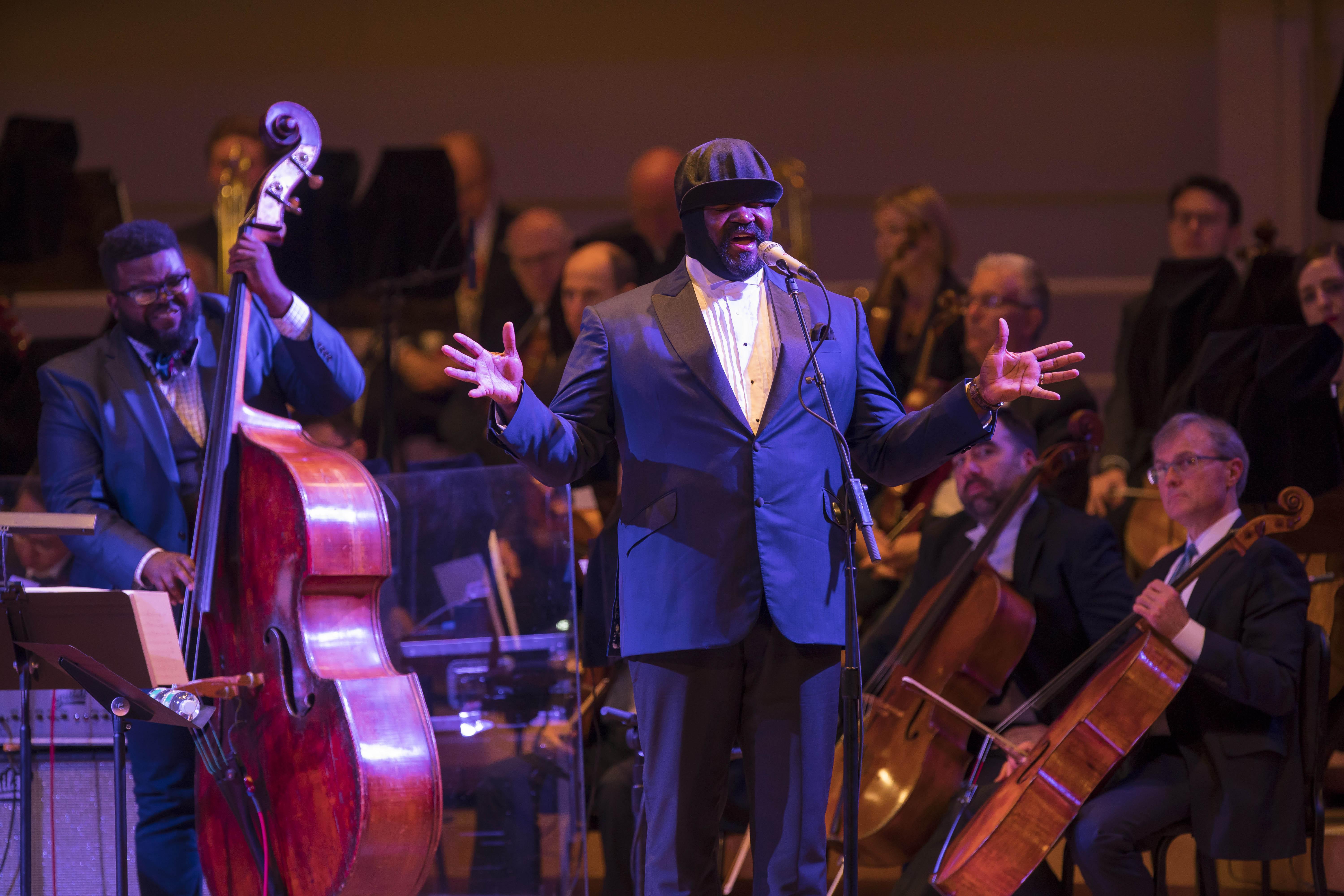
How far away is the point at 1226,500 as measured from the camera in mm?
3100

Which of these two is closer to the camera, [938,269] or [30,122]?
[938,269]

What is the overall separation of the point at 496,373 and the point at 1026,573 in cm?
170

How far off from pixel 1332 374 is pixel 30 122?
4.39m

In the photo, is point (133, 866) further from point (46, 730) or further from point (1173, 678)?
point (1173, 678)

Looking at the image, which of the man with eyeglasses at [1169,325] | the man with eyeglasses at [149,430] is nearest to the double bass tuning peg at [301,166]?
the man with eyeglasses at [149,430]

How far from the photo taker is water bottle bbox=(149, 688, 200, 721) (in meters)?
2.36

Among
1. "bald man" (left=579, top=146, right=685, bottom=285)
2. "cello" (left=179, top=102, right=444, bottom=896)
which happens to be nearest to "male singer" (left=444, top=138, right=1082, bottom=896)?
"cello" (left=179, top=102, right=444, bottom=896)

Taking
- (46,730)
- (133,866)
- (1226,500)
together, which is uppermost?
(1226,500)

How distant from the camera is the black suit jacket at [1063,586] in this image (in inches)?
129

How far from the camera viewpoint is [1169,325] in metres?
4.22

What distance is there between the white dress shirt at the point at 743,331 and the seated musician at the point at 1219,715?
3.48 feet

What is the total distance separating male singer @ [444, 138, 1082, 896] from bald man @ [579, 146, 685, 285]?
2400mm

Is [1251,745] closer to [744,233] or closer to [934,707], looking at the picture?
Result: [934,707]

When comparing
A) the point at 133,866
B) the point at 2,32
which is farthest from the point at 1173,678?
the point at 2,32
